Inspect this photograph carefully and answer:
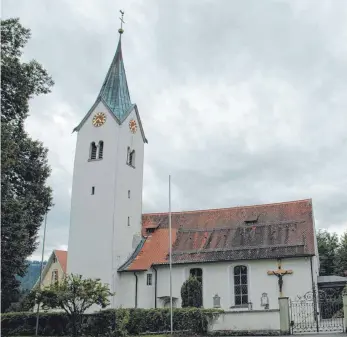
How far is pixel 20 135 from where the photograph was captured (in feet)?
64.8

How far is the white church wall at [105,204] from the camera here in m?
33.4

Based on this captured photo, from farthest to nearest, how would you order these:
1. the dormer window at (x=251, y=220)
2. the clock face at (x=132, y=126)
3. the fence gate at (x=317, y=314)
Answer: the clock face at (x=132, y=126)
the dormer window at (x=251, y=220)
the fence gate at (x=317, y=314)

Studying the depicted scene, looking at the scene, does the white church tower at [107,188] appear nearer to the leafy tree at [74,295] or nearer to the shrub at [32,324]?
the shrub at [32,324]

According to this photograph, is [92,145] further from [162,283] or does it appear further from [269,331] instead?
[269,331]

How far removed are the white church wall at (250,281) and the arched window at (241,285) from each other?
28cm

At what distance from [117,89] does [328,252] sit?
28.9 m

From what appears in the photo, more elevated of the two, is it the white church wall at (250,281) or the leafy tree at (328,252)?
the leafy tree at (328,252)

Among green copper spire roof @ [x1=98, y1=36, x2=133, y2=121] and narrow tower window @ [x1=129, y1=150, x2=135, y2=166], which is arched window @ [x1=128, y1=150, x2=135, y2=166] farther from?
green copper spire roof @ [x1=98, y1=36, x2=133, y2=121]

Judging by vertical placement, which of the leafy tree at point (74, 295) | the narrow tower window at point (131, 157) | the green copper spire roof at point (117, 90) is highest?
the green copper spire roof at point (117, 90)

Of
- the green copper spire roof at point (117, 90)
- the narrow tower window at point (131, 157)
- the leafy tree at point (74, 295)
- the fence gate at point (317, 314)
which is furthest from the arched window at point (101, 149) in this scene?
the fence gate at point (317, 314)

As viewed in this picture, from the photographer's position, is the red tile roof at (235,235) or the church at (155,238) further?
the red tile roof at (235,235)

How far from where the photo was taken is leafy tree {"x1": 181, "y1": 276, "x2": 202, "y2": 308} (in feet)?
97.1

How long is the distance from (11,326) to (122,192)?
1189 cm

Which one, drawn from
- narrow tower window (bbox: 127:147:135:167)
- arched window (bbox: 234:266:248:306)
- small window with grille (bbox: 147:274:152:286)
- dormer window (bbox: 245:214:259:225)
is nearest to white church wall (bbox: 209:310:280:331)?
arched window (bbox: 234:266:248:306)
